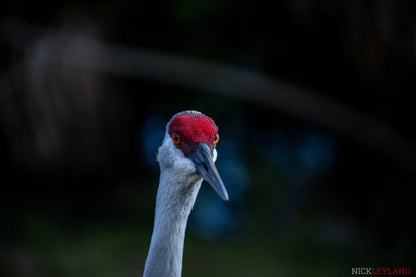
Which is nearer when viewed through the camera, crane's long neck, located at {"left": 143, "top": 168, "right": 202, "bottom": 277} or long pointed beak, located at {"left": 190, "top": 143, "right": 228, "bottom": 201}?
long pointed beak, located at {"left": 190, "top": 143, "right": 228, "bottom": 201}

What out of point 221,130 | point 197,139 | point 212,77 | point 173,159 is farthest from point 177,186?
point 221,130

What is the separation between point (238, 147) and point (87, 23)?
107 inches

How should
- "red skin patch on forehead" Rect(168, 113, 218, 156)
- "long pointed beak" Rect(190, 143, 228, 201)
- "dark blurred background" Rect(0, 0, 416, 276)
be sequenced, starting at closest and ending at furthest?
"long pointed beak" Rect(190, 143, 228, 201), "red skin patch on forehead" Rect(168, 113, 218, 156), "dark blurred background" Rect(0, 0, 416, 276)

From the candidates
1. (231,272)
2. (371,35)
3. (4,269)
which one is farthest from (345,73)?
(4,269)

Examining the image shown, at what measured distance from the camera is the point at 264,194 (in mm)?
6238

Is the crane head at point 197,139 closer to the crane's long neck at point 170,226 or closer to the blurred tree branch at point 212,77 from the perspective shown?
the crane's long neck at point 170,226

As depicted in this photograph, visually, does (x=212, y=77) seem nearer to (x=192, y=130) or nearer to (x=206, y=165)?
(x=192, y=130)

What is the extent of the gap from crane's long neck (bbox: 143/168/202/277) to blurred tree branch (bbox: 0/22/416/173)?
3452mm

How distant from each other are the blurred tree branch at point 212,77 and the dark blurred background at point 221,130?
0.02m

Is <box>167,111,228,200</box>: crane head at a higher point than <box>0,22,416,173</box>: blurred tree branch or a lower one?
lower

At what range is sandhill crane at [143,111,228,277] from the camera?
2055 millimetres

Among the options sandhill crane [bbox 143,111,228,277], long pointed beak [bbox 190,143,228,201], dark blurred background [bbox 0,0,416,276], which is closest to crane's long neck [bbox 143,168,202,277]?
sandhill crane [bbox 143,111,228,277]

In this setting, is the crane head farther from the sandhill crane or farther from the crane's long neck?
the crane's long neck

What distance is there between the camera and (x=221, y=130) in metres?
6.63
